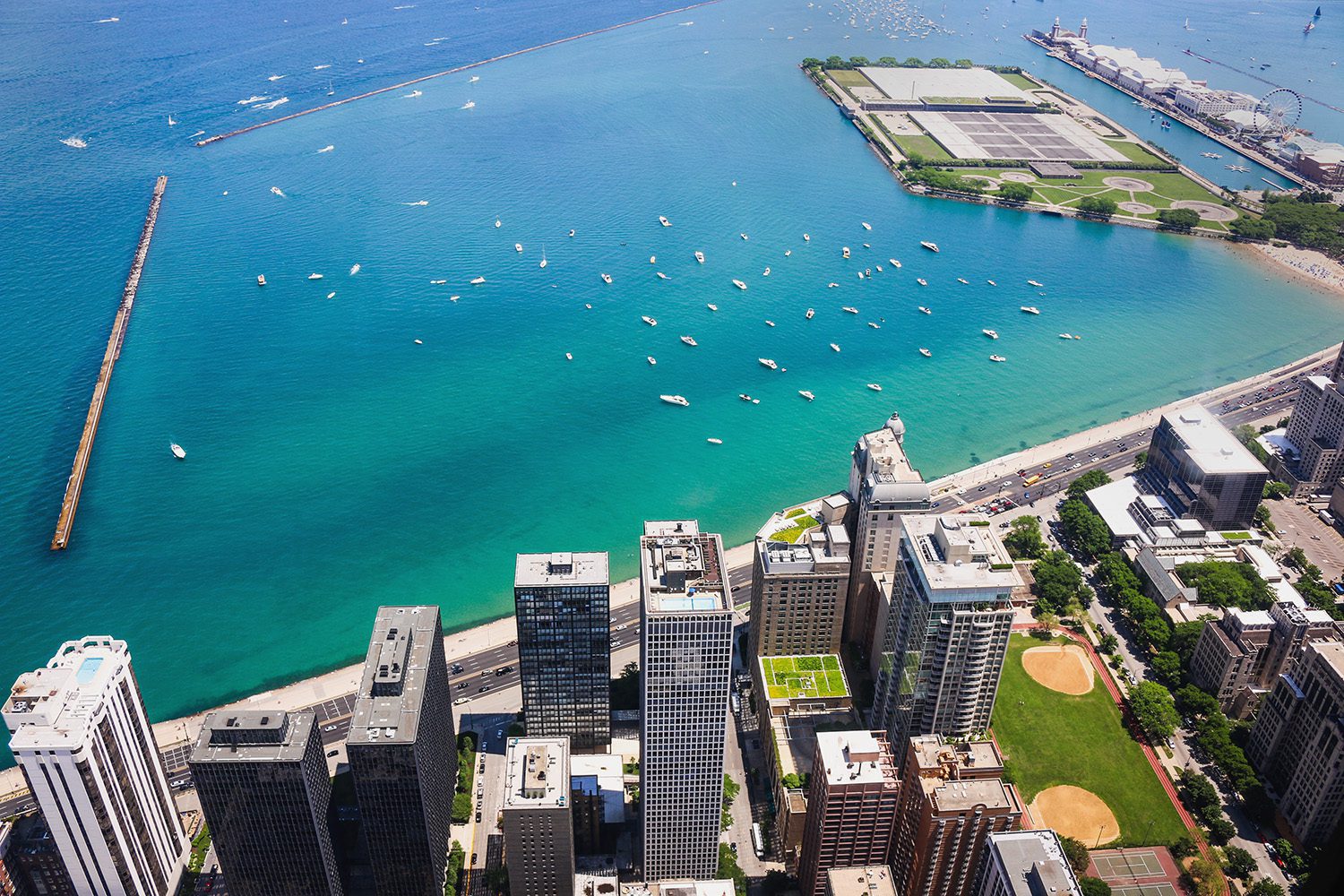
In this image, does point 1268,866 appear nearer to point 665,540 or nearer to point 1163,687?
point 1163,687

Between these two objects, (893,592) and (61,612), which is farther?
(61,612)

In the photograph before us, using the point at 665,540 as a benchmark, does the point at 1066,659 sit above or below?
below

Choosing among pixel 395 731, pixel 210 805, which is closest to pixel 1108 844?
pixel 395 731

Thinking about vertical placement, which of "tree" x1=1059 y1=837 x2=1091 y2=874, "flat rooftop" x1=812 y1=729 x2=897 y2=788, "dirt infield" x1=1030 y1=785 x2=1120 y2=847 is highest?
"flat rooftop" x1=812 y1=729 x2=897 y2=788

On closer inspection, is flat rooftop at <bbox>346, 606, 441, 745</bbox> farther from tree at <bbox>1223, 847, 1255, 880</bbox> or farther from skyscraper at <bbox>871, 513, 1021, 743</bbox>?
tree at <bbox>1223, 847, 1255, 880</bbox>

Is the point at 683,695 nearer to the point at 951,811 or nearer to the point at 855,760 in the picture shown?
the point at 855,760

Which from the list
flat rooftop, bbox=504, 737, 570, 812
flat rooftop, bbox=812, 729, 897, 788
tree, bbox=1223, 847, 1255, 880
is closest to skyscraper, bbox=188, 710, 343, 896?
flat rooftop, bbox=504, 737, 570, 812

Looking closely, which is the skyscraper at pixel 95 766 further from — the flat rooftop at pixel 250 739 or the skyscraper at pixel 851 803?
the skyscraper at pixel 851 803
